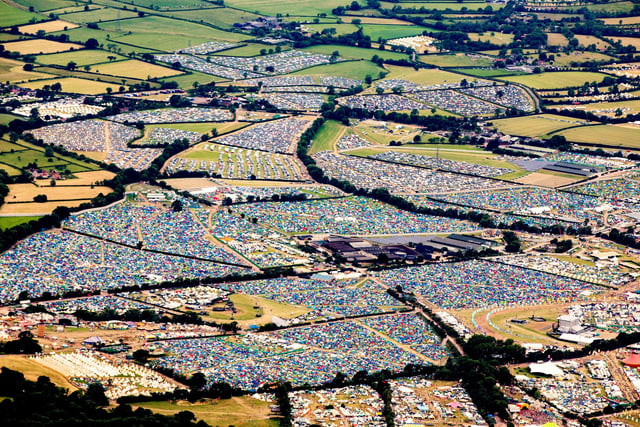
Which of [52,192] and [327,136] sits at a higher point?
[327,136]

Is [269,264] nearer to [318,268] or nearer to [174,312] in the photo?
[318,268]

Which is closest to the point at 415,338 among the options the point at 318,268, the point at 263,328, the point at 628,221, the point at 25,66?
the point at 263,328

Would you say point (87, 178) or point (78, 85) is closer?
point (87, 178)

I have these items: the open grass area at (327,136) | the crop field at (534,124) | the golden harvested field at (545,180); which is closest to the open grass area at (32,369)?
the golden harvested field at (545,180)

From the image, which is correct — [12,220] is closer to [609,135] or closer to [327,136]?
[327,136]

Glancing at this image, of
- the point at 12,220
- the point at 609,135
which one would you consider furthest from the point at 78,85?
the point at 609,135

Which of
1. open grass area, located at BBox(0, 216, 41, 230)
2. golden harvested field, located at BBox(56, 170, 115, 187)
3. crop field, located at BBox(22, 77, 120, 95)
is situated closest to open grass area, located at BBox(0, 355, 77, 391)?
open grass area, located at BBox(0, 216, 41, 230)

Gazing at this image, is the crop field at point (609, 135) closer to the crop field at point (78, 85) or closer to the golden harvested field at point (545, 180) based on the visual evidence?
the golden harvested field at point (545, 180)

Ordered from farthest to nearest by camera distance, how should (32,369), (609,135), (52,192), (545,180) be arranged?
(609,135) < (545,180) < (52,192) < (32,369)
